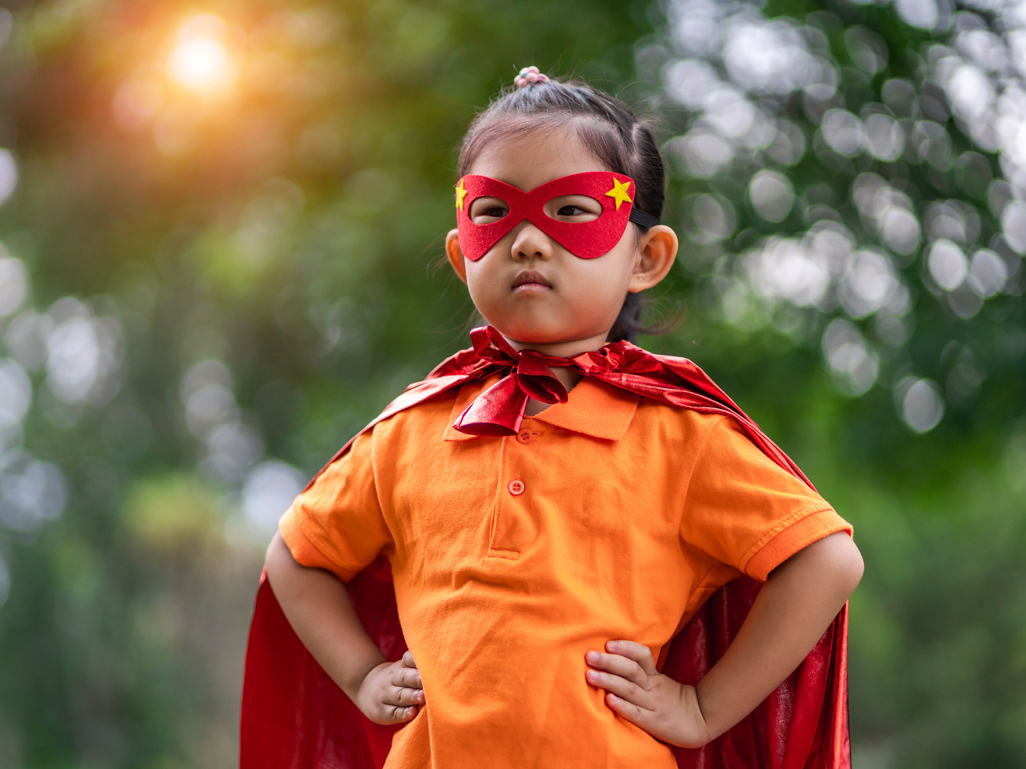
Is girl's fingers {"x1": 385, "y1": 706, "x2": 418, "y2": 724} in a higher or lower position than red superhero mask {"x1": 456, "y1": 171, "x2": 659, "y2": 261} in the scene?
lower

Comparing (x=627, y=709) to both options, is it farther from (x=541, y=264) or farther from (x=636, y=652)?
(x=541, y=264)

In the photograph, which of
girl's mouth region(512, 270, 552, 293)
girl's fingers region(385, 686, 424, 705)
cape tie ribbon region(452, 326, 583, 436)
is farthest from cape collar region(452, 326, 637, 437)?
girl's fingers region(385, 686, 424, 705)

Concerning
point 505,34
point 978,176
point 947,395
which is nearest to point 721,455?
point 947,395

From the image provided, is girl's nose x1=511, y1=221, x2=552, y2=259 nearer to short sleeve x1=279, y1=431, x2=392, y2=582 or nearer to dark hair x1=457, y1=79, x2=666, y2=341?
dark hair x1=457, y1=79, x2=666, y2=341

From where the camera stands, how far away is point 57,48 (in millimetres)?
3971

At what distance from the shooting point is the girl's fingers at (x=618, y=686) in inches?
56.9

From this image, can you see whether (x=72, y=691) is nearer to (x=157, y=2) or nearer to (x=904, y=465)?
(x=157, y=2)

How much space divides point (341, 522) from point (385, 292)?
144 inches

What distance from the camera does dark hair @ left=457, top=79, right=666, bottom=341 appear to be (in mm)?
1624

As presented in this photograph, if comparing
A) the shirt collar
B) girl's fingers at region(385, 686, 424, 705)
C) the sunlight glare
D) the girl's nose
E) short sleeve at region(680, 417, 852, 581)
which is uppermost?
the sunlight glare

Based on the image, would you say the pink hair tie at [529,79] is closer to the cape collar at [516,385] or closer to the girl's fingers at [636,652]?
the cape collar at [516,385]

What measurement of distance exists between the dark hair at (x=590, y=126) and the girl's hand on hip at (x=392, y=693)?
2.87 feet

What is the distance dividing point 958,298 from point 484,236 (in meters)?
2.48

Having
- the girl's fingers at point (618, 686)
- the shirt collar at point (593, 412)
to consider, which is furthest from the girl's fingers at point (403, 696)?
the shirt collar at point (593, 412)
